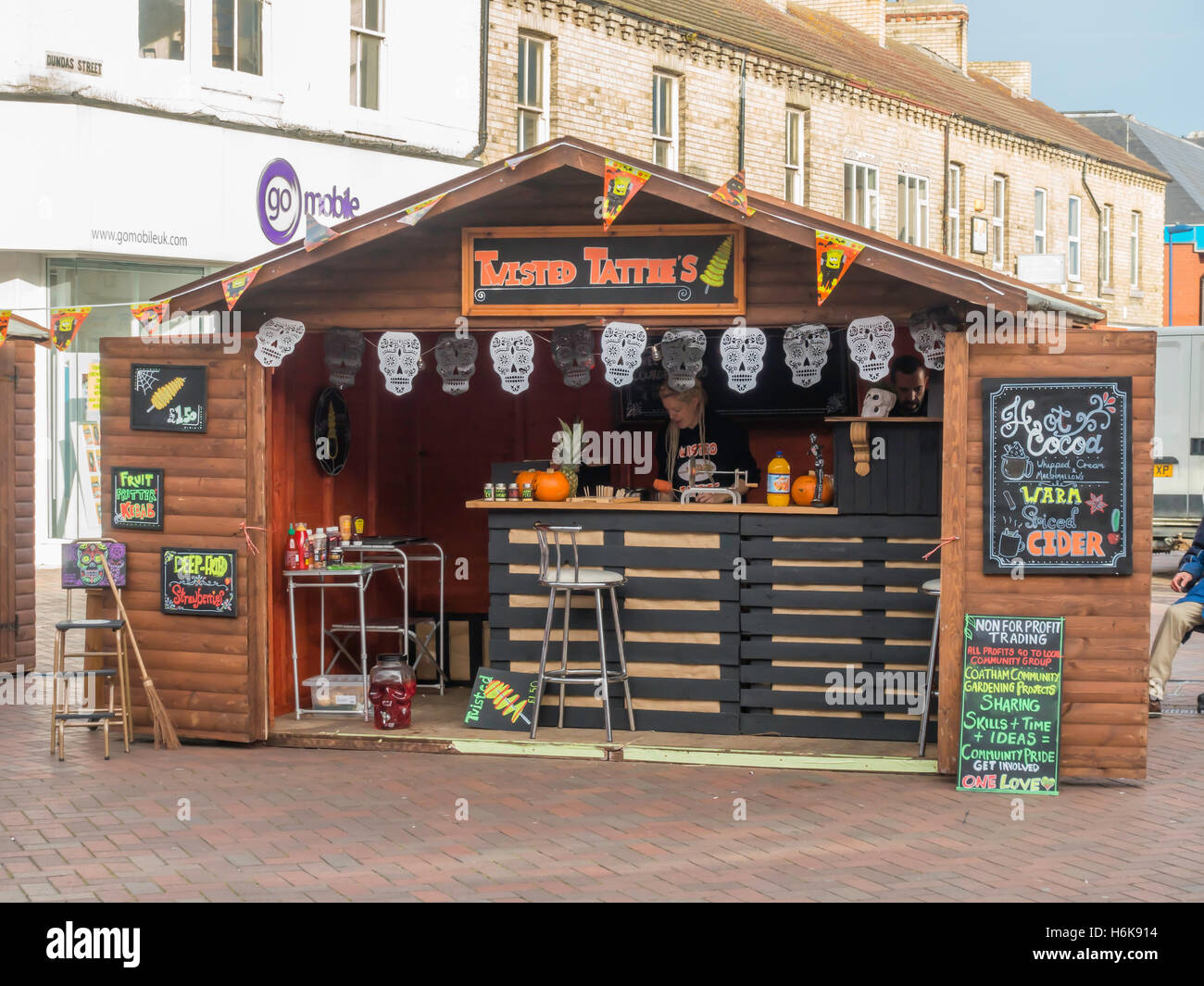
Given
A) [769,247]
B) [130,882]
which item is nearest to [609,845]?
[130,882]

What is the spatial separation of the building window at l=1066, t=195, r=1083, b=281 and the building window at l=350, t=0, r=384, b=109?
1895cm

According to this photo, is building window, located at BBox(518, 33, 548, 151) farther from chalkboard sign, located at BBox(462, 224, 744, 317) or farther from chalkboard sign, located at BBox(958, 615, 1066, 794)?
chalkboard sign, located at BBox(958, 615, 1066, 794)

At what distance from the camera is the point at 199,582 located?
915cm

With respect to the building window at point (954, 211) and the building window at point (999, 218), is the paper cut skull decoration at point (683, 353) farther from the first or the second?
the building window at point (999, 218)

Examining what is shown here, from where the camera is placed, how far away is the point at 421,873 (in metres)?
6.32

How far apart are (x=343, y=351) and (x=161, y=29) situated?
8.16 m

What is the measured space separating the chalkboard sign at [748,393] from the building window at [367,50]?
27.4 ft

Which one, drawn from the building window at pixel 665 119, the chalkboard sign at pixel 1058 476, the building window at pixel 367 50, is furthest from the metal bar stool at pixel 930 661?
the building window at pixel 665 119

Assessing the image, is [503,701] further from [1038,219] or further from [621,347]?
[1038,219]

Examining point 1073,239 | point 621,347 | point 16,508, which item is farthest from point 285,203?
point 1073,239

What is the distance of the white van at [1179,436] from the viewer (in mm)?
18219

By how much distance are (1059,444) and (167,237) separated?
35.6 ft

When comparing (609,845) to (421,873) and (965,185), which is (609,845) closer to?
(421,873)

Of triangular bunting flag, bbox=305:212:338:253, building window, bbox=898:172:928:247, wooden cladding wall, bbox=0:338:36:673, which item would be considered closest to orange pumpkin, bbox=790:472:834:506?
triangular bunting flag, bbox=305:212:338:253
